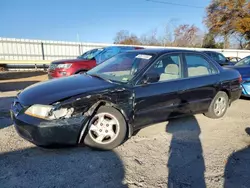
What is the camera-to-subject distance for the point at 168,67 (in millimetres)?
3918

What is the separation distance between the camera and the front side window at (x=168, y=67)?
12.1 feet

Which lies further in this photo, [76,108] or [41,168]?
[76,108]

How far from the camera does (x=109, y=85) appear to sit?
324 centimetres

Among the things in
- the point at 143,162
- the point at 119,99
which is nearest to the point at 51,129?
the point at 119,99

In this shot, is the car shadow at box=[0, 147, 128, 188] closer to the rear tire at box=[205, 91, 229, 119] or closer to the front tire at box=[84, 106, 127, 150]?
the front tire at box=[84, 106, 127, 150]

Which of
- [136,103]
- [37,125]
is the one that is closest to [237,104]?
[136,103]

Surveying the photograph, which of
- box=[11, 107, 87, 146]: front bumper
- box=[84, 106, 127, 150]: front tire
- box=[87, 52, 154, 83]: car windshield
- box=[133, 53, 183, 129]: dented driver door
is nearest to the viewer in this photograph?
box=[11, 107, 87, 146]: front bumper

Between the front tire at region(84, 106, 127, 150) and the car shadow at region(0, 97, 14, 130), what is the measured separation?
2133 millimetres

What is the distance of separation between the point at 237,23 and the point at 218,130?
1411 inches

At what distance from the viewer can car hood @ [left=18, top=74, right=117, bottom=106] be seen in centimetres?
289

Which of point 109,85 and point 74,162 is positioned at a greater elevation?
point 109,85

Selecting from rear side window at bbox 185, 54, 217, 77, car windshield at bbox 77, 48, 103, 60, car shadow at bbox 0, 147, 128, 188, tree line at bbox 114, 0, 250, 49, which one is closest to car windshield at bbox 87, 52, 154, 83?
rear side window at bbox 185, 54, 217, 77

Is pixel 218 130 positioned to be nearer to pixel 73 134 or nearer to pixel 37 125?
pixel 73 134

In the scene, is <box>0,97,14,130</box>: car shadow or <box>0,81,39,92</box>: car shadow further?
<box>0,81,39,92</box>: car shadow
